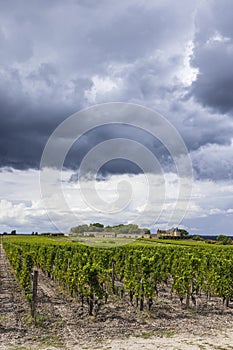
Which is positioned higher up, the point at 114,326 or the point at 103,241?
the point at 103,241

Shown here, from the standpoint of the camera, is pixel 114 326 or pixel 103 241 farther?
pixel 103 241

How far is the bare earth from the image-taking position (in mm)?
9344

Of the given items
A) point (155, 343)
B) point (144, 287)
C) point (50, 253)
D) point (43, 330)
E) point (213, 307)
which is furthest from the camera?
point (50, 253)

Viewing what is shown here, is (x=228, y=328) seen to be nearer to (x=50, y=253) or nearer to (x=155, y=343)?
(x=155, y=343)

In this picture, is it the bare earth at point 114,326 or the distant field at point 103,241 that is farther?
the distant field at point 103,241

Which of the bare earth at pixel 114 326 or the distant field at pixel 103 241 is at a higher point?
the distant field at pixel 103 241

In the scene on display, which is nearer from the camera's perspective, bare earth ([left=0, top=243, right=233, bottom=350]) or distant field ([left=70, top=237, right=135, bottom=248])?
bare earth ([left=0, top=243, right=233, bottom=350])

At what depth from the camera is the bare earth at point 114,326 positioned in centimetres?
934

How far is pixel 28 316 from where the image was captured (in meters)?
11.7

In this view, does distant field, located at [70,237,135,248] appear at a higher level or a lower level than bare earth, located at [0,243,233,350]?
higher

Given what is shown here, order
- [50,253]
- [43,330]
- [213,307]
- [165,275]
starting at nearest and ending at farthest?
[43,330]
[213,307]
[165,275]
[50,253]

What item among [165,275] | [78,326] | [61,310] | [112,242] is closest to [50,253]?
[165,275]

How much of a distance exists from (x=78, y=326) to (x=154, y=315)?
9.30 ft

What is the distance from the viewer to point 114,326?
10.9m
